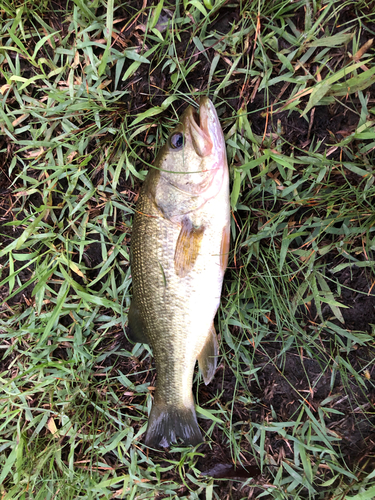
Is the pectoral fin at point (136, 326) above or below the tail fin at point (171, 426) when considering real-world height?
above

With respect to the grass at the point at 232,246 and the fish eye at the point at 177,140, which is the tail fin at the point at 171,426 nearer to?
the grass at the point at 232,246

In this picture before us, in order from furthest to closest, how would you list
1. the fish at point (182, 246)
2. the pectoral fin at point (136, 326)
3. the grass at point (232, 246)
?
the pectoral fin at point (136, 326)
the grass at point (232, 246)
the fish at point (182, 246)

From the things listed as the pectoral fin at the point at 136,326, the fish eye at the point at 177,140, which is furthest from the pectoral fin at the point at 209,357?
the fish eye at the point at 177,140

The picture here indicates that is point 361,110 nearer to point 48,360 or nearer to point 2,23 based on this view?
point 2,23

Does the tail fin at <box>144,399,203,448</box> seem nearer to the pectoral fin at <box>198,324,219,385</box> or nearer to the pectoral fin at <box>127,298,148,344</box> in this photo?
the pectoral fin at <box>198,324,219,385</box>

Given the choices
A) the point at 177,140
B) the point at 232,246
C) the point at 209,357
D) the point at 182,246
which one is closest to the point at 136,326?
the point at 209,357

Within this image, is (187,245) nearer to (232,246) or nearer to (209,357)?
(232,246)

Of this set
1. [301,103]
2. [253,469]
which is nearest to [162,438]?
[253,469]
